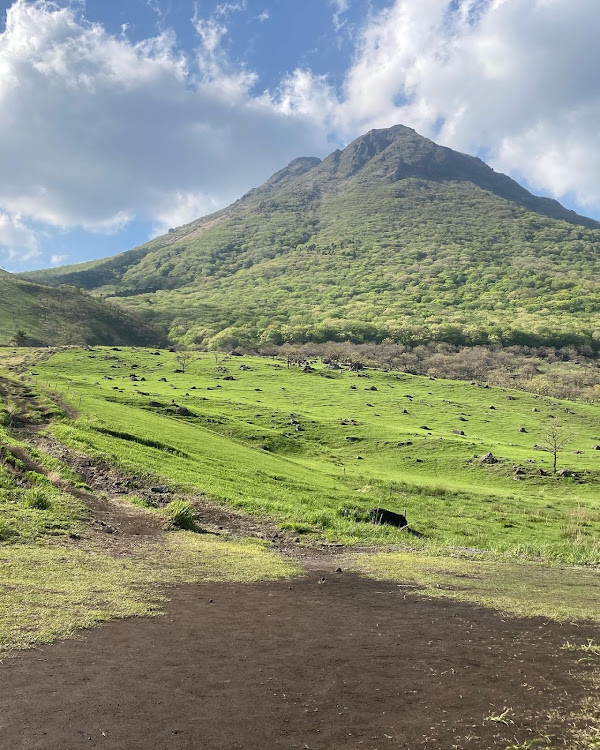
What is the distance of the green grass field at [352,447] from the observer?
3247 cm

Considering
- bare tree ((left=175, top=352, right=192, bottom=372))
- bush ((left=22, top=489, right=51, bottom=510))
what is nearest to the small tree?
bare tree ((left=175, top=352, right=192, bottom=372))

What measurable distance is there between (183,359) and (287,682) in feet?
481

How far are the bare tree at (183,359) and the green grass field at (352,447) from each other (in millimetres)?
3246

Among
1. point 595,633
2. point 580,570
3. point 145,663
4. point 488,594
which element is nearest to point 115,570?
point 145,663

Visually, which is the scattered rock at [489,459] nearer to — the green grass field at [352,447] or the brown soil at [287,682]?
the green grass field at [352,447]

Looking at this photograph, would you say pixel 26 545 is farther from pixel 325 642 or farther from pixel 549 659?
pixel 549 659

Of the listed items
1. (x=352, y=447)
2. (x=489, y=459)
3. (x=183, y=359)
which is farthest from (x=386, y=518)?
(x=183, y=359)

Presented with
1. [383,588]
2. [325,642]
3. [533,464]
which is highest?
[325,642]

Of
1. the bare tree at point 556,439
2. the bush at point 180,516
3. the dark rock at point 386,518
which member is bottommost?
the bare tree at point 556,439

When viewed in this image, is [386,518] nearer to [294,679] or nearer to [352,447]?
[294,679]

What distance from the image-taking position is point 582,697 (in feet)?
32.0

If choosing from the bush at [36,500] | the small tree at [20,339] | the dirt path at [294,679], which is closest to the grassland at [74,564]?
the bush at [36,500]

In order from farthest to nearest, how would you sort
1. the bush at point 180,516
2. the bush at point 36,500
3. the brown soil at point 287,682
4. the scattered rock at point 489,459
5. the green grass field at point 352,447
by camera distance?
the scattered rock at point 489,459
the green grass field at point 352,447
the bush at point 180,516
the bush at point 36,500
the brown soil at point 287,682

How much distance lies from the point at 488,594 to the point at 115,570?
11993mm
